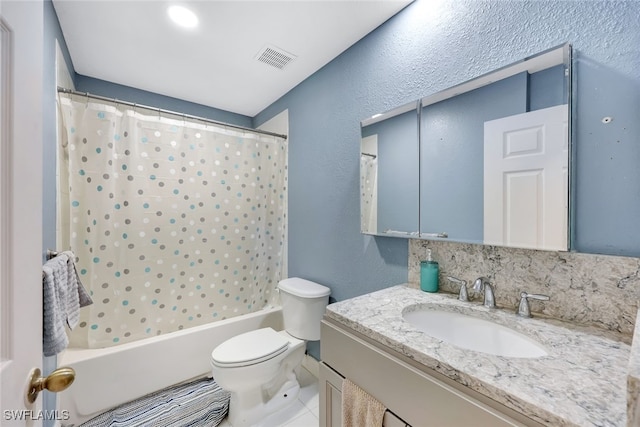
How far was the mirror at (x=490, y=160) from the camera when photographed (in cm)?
86

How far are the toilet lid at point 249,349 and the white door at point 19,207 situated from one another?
95cm

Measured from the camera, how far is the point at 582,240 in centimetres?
83

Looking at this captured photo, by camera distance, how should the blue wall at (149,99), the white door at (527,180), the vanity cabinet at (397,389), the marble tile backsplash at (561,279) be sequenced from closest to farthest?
the vanity cabinet at (397,389)
the marble tile backsplash at (561,279)
the white door at (527,180)
the blue wall at (149,99)

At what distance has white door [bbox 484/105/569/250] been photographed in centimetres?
85

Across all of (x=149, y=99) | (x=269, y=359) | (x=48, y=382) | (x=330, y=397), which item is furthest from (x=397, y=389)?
(x=149, y=99)

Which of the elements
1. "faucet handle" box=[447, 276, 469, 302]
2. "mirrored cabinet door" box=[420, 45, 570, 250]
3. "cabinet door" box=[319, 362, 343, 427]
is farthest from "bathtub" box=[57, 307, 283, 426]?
"mirrored cabinet door" box=[420, 45, 570, 250]

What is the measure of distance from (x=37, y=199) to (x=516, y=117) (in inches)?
56.9

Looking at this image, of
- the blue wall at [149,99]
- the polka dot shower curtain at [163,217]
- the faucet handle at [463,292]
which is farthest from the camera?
the blue wall at [149,99]

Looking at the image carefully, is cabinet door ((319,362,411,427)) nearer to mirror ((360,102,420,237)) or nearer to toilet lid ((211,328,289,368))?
toilet lid ((211,328,289,368))

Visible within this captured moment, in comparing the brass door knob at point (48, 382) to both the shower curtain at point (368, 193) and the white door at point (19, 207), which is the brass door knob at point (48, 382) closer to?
the white door at point (19, 207)

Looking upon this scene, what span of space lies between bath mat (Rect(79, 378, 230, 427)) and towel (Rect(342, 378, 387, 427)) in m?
1.10

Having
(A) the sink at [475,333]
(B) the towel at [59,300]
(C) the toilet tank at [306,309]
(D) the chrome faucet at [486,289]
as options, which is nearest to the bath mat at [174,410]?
(C) the toilet tank at [306,309]

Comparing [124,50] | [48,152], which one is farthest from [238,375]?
[124,50]

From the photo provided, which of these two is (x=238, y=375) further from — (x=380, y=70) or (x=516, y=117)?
(x=380, y=70)
